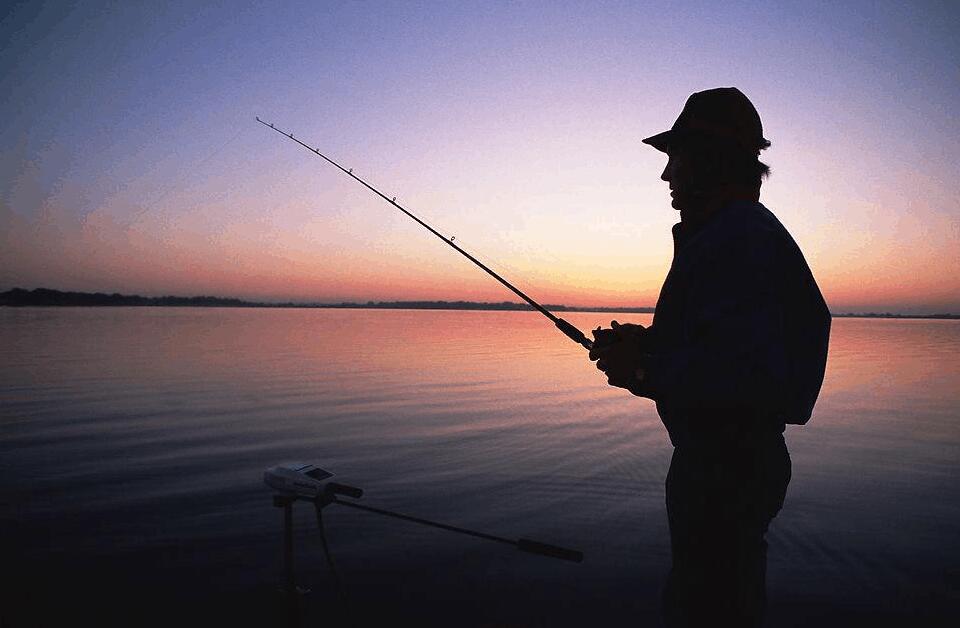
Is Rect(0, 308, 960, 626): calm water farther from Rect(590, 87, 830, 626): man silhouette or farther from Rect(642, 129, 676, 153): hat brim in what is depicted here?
Rect(642, 129, 676, 153): hat brim

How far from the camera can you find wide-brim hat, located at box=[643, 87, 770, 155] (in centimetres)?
227

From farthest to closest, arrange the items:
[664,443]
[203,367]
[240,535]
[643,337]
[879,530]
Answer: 1. [203,367]
2. [664,443]
3. [879,530]
4. [240,535]
5. [643,337]

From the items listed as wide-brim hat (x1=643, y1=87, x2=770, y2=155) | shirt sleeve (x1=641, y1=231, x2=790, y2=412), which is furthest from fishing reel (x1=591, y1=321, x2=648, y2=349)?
wide-brim hat (x1=643, y1=87, x2=770, y2=155)

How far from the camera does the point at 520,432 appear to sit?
468 inches

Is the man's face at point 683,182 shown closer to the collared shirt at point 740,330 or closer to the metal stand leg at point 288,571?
the collared shirt at point 740,330

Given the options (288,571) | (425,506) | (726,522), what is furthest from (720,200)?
(425,506)

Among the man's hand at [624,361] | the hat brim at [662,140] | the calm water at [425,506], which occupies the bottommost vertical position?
the calm water at [425,506]

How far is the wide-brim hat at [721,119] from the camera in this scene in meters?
2.27

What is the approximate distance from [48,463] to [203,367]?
40.6ft

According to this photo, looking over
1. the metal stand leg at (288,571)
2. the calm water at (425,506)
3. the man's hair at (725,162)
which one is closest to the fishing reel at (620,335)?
the man's hair at (725,162)

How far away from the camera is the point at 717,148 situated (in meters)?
2.29

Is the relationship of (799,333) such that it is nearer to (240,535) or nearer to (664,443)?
(240,535)

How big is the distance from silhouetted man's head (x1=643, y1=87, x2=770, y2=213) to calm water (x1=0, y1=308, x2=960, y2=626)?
13.2 feet

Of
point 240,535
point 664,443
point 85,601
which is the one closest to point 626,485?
point 664,443
